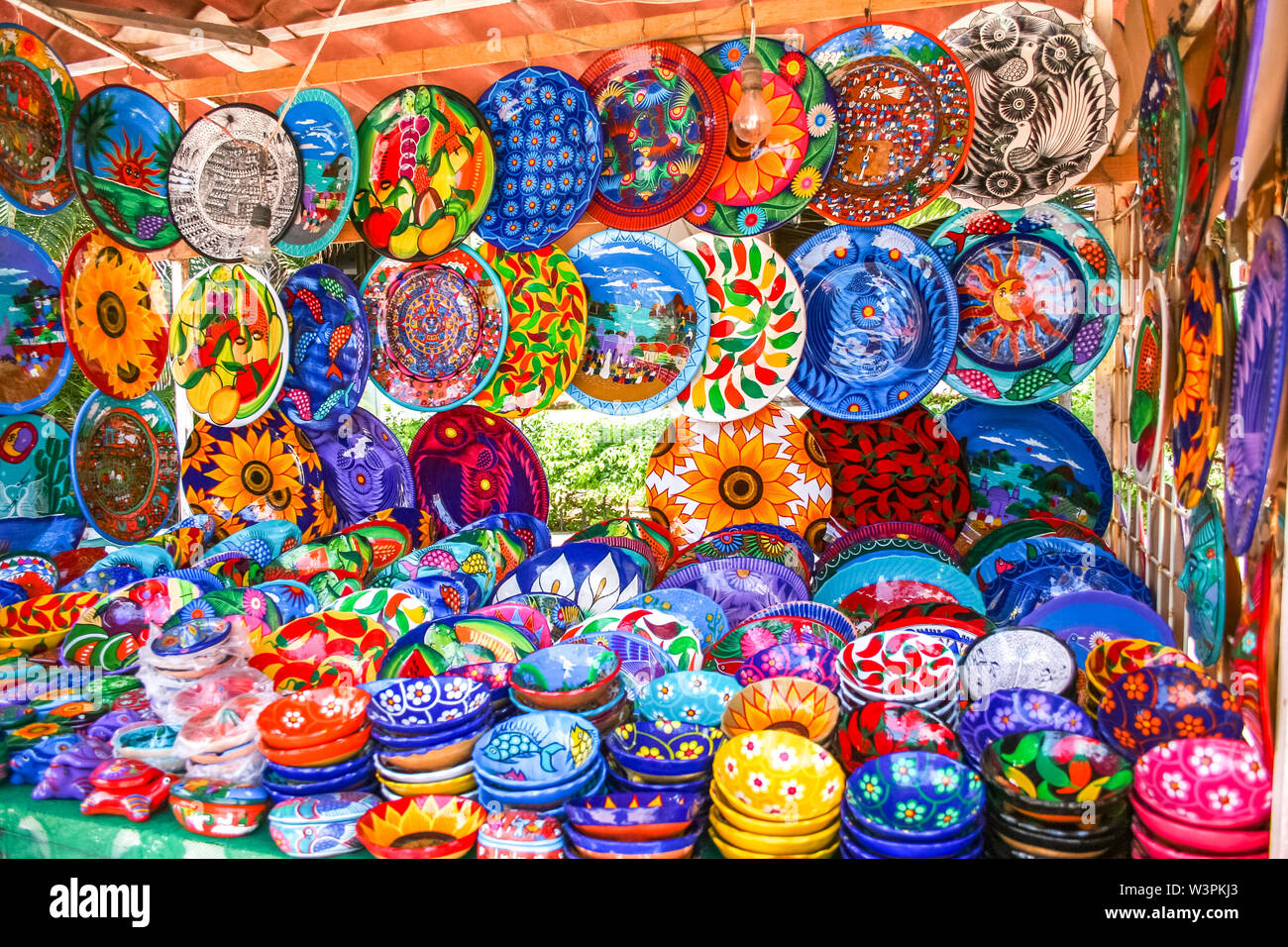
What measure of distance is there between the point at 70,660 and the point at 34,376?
3.76 ft

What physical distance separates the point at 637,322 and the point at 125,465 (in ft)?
6.66

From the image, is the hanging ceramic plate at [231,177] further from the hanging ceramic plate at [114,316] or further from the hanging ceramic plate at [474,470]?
the hanging ceramic plate at [474,470]

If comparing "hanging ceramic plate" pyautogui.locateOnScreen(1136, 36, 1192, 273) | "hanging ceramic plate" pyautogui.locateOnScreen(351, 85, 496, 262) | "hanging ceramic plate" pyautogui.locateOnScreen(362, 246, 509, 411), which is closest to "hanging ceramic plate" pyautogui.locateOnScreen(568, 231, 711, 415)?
"hanging ceramic plate" pyautogui.locateOnScreen(362, 246, 509, 411)

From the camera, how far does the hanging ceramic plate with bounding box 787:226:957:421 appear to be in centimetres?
265

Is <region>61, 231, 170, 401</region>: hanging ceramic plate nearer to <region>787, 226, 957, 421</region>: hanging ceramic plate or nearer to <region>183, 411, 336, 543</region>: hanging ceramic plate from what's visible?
<region>183, 411, 336, 543</region>: hanging ceramic plate

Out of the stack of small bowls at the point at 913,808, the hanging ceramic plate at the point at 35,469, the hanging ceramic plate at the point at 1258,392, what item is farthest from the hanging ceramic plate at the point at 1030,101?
the hanging ceramic plate at the point at 35,469

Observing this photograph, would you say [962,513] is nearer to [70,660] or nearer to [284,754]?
[284,754]

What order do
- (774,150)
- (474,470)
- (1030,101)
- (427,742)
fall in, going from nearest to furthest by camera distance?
(427,742) → (1030,101) → (774,150) → (474,470)

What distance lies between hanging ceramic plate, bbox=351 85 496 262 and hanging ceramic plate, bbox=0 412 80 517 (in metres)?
1.45

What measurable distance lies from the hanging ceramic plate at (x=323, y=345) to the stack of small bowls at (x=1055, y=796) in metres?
2.47

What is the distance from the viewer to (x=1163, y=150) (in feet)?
5.99

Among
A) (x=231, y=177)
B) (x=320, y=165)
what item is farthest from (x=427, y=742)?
(x=231, y=177)

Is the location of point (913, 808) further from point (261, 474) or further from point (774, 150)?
point (261, 474)

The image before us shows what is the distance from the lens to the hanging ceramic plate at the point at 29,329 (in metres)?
2.79
